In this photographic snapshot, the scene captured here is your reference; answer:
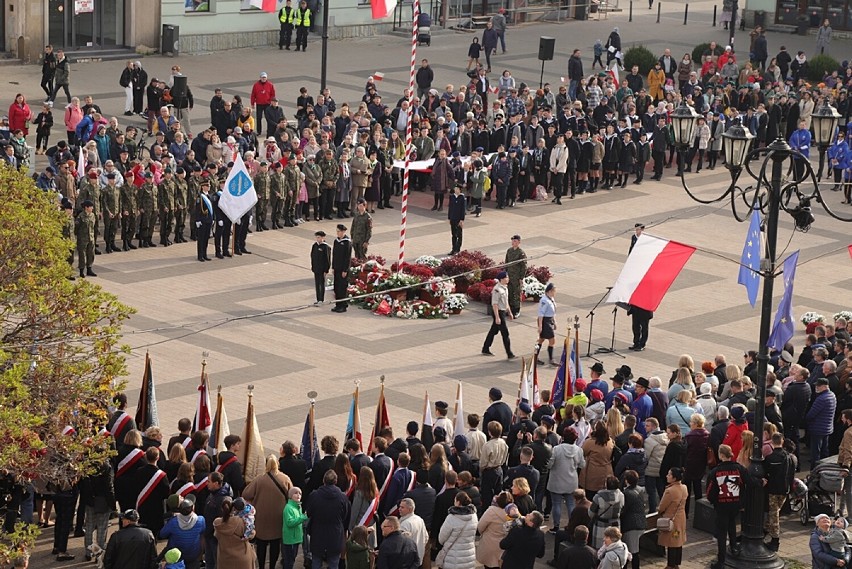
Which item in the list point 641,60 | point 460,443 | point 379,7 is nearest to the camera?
point 460,443

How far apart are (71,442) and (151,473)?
226 cm

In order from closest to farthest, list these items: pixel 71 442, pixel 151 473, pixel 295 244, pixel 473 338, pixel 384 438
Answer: pixel 71 442
pixel 151 473
pixel 384 438
pixel 473 338
pixel 295 244

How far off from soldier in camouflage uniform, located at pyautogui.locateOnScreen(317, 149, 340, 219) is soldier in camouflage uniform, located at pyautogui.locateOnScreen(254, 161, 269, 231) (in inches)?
61.5

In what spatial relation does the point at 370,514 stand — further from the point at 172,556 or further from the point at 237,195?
the point at 237,195

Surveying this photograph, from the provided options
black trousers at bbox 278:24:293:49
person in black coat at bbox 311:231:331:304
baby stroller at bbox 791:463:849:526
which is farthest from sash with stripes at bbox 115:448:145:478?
black trousers at bbox 278:24:293:49

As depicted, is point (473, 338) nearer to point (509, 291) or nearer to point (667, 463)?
point (509, 291)

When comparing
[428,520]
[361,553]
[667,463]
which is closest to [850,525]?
[667,463]


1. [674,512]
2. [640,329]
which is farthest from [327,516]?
[640,329]

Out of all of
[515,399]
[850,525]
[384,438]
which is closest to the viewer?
[384,438]

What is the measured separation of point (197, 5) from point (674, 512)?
35.6 meters

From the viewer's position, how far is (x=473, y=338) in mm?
28500

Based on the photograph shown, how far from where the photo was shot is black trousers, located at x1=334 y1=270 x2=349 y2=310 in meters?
29.3

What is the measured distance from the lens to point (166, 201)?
1256 inches

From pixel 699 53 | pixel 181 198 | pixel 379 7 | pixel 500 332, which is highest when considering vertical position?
pixel 379 7
